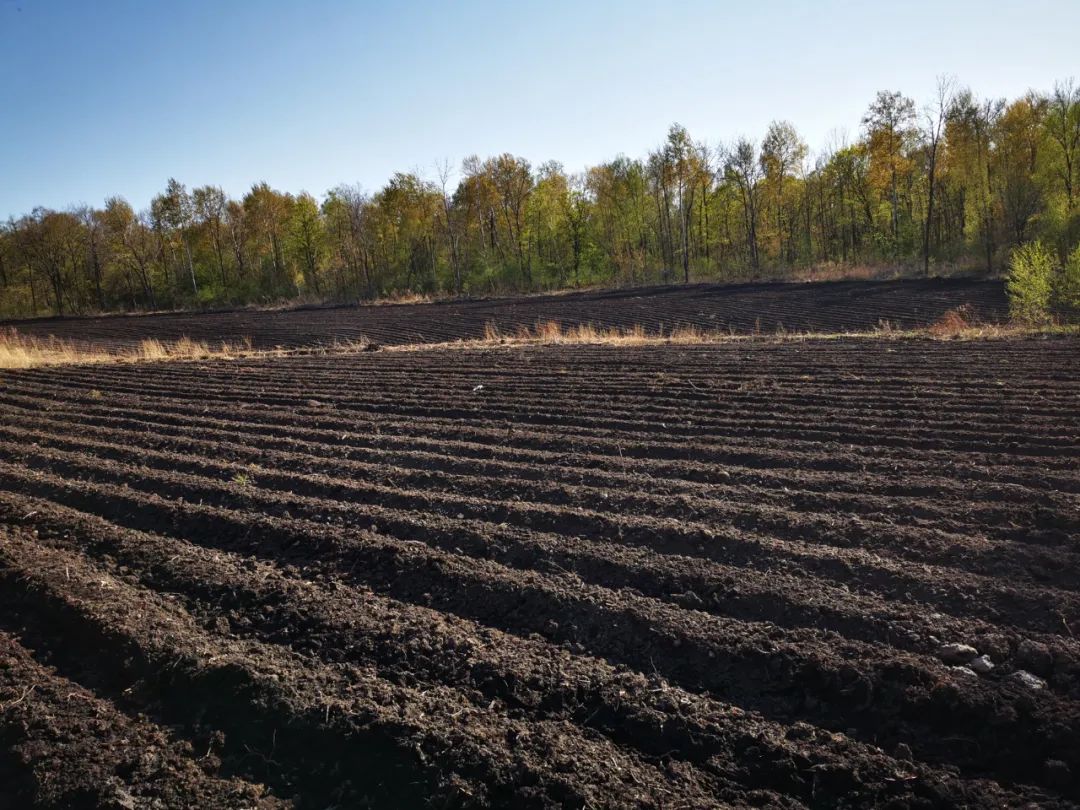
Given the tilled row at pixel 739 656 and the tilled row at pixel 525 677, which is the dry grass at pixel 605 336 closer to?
the tilled row at pixel 739 656

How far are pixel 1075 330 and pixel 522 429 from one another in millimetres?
14671

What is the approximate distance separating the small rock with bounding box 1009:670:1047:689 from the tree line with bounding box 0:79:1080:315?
1492 inches

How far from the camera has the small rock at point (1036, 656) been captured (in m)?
3.23

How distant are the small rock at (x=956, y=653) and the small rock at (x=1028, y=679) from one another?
195mm

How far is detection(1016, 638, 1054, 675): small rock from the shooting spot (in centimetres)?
323

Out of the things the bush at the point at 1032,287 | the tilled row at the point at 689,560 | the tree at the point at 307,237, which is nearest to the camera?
the tilled row at the point at 689,560

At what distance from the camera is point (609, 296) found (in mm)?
35688

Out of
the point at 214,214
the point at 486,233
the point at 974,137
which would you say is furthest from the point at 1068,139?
the point at 214,214

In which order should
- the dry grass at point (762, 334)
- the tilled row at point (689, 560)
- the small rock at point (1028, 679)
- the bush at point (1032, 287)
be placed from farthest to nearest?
the bush at point (1032, 287)
the dry grass at point (762, 334)
the tilled row at point (689, 560)
the small rock at point (1028, 679)

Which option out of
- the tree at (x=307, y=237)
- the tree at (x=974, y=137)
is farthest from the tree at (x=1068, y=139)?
the tree at (x=307, y=237)

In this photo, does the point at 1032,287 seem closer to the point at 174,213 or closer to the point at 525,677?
the point at 525,677

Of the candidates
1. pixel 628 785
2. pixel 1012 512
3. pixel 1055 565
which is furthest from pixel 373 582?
pixel 1012 512

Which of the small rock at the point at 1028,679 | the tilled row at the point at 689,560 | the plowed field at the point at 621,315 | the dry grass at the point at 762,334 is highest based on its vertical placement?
the plowed field at the point at 621,315

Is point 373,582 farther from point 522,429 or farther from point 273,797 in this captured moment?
point 522,429
